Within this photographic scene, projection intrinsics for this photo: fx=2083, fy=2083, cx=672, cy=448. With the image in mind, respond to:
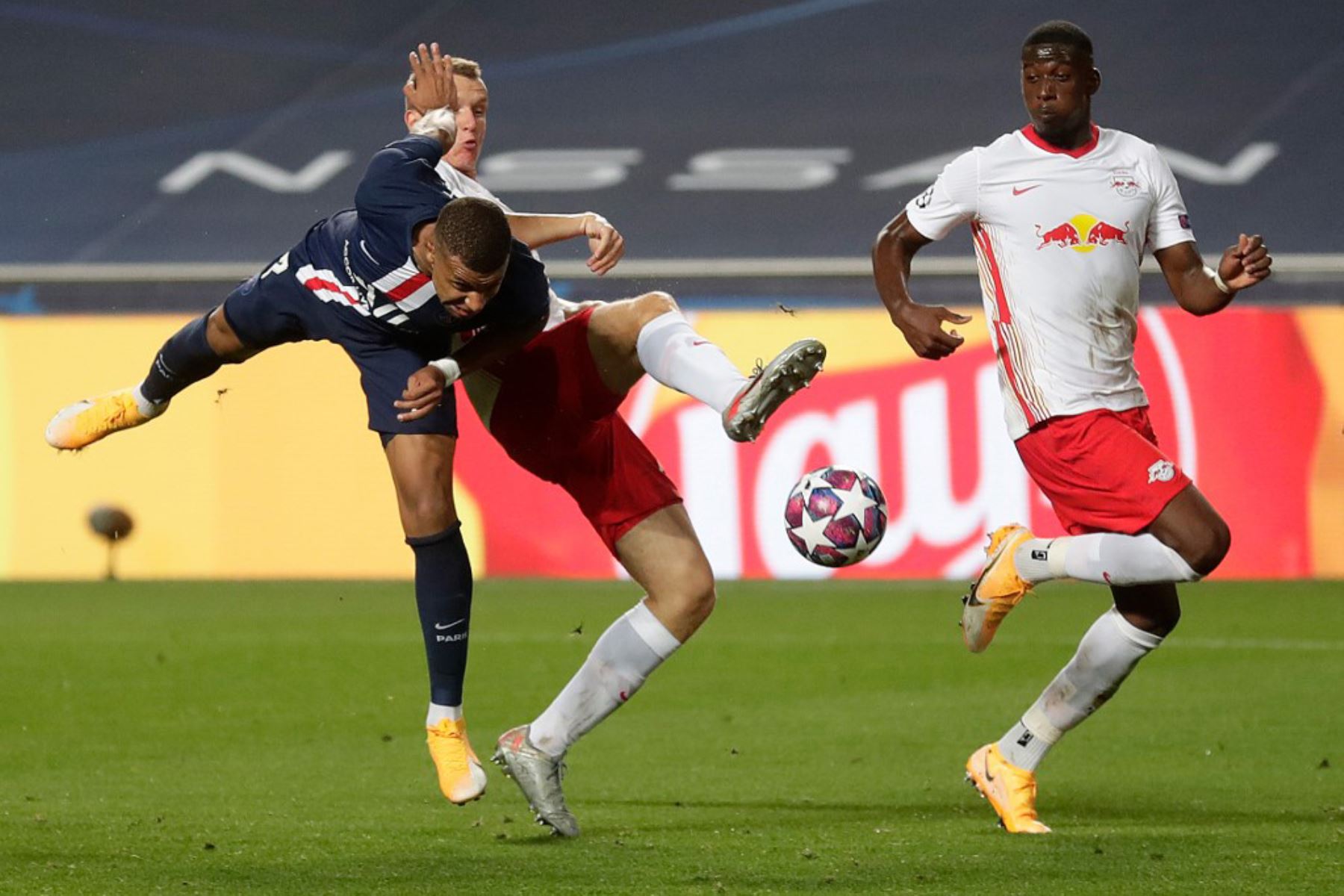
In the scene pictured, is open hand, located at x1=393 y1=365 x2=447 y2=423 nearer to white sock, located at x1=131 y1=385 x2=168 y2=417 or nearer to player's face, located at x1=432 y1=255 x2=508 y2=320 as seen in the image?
player's face, located at x1=432 y1=255 x2=508 y2=320

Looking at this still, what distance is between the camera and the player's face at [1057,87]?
548 cm

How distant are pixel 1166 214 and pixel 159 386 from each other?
9.61 ft

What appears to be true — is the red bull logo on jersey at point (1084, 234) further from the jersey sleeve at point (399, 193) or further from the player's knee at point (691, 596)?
the jersey sleeve at point (399, 193)

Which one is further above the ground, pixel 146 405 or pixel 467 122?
pixel 467 122

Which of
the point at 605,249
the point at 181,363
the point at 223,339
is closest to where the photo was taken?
the point at 605,249

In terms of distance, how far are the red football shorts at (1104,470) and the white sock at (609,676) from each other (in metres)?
1.11

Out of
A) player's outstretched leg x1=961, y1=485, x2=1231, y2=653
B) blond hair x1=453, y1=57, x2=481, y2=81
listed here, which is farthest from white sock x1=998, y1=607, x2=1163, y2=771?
blond hair x1=453, y1=57, x2=481, y2=81

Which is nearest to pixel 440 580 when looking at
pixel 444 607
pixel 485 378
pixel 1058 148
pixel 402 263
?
pixel 444 607

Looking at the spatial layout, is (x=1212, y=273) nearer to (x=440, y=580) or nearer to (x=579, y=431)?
(x=579, y=431)

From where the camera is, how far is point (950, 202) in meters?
5.63

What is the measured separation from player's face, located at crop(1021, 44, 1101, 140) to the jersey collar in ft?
0.13

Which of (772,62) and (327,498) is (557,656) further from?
(772,62)

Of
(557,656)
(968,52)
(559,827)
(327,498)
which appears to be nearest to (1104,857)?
(559,827)

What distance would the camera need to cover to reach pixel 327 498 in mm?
12227
